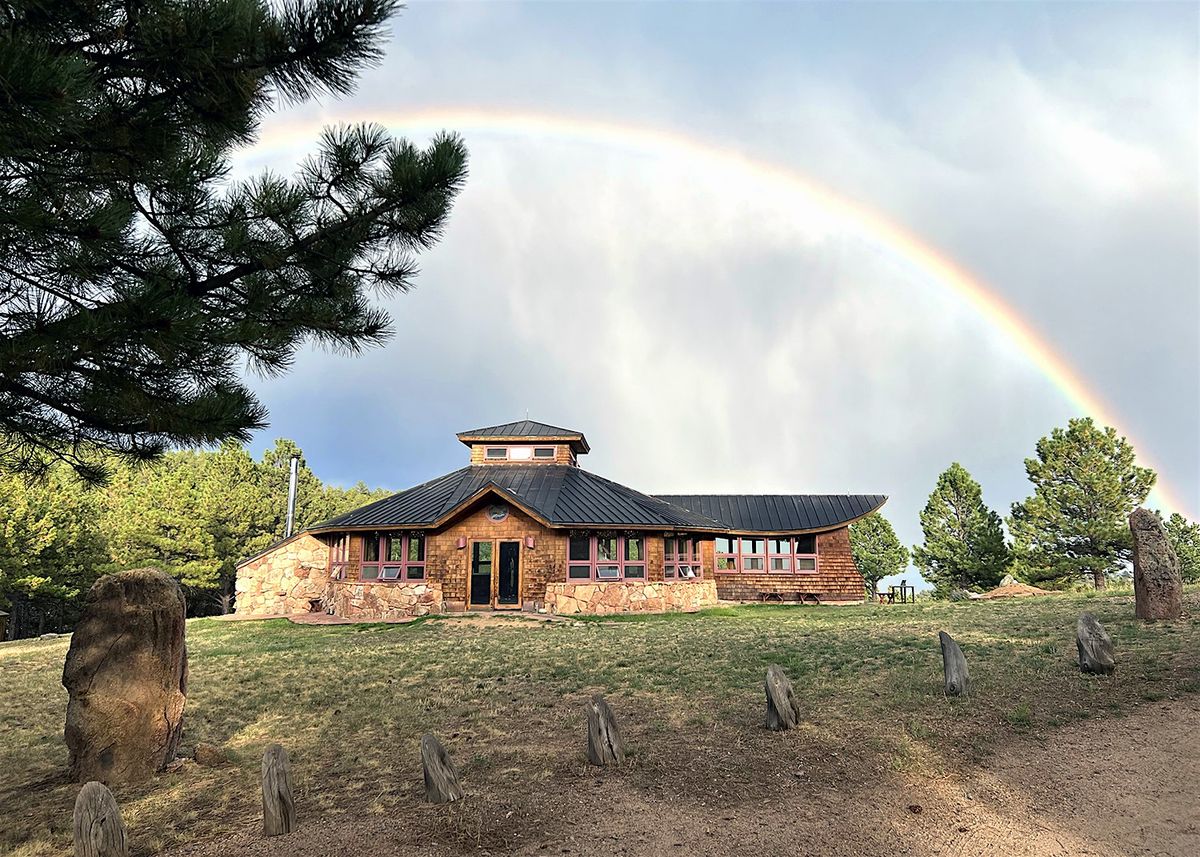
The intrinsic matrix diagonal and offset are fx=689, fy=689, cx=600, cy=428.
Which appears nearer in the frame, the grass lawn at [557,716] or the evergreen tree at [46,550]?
the grass lawn at [557,716]

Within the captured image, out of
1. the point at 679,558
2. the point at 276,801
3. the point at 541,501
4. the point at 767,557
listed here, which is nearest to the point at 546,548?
the point at 541,501

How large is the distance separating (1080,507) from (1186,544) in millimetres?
15622

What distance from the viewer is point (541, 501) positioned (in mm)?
24922

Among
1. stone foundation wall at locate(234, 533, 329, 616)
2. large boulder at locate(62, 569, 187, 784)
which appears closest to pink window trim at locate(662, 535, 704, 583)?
stone foundation wall at locate(234, 533, 329, 616)

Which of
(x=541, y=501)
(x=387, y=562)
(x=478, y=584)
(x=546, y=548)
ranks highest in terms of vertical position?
(x=541, y=501)

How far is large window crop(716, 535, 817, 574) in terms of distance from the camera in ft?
96.3

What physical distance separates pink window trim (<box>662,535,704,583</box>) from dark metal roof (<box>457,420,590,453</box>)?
6.95 metres

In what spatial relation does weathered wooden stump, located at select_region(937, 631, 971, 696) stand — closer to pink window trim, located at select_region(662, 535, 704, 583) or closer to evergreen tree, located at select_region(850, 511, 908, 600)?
pink window trim, located at select_region(662, 535, 704, 583)

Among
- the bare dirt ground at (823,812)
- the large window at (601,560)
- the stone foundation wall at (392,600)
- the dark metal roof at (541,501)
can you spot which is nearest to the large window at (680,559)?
the dark metal roof at (541,501)

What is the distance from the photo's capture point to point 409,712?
30.3 ft

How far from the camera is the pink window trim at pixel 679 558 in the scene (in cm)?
2491

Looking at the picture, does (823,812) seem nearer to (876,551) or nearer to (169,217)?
(169,217)

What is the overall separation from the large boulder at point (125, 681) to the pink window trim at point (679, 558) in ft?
61.4

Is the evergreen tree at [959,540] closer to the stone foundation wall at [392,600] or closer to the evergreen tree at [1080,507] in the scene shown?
the evergreen tree at [1080,507]
